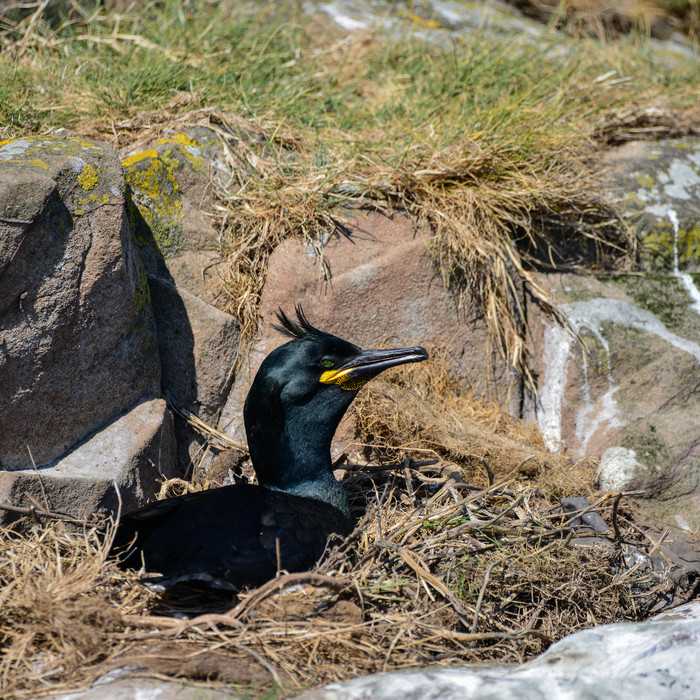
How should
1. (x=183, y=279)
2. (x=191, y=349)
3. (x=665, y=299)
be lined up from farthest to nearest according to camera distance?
(x=665, y=299)
(x=183, y=279)
(x=191, y=349)

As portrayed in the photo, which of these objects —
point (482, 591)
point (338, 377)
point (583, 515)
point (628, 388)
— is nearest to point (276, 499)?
point (338, 377)

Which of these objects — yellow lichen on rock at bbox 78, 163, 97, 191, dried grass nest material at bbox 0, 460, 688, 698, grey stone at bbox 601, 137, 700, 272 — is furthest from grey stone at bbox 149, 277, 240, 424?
grey stone at bbox 601, 137, 700, 272

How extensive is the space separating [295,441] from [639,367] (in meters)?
2.09

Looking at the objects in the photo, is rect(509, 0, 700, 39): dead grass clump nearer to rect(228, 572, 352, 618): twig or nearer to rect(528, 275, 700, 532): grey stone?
rect(528, 275, 700, 532): grey stone

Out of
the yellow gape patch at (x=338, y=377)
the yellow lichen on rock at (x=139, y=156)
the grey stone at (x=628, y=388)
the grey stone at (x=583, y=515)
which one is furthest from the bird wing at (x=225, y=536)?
the yellow lichen on rock at (x=139, y=156)

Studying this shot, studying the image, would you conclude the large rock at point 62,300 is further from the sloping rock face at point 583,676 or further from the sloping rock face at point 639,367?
the sloping rock face at point 639,367

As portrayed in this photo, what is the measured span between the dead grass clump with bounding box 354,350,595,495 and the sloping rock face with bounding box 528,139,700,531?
0.81ft

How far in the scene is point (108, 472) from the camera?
3104 millimetres

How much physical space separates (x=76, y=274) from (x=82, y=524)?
101 centimetres

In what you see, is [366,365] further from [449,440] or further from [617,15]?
[617,15]

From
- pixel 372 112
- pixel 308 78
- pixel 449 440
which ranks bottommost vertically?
pixel 449 440

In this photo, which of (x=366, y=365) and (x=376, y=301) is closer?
(x=366, y=365)

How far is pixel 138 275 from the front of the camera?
11.2 feet

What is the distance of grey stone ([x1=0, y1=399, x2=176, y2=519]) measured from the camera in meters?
2.96
